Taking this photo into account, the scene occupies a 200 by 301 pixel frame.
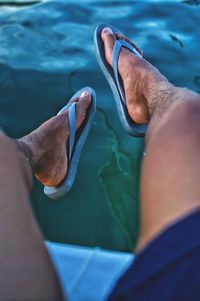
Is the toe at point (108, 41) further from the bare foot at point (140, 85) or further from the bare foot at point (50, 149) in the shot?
the bare foot at point (50, 149)

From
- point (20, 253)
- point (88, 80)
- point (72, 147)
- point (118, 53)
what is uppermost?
point (20, 253)

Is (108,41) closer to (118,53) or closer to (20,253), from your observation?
(118,53)

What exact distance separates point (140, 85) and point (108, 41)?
1.16ft

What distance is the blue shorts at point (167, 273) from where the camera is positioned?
2.38 feet

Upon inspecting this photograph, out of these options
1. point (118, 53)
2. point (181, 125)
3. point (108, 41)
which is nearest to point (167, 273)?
point (181, 125)

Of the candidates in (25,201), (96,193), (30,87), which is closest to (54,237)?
(96,193)

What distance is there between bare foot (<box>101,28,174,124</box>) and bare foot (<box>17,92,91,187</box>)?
214 mm

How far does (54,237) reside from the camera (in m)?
1.63

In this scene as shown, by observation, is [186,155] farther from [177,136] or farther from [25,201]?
[25,201]

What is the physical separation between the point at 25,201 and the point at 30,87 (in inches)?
50.2

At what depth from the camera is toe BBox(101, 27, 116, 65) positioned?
77.5 inches

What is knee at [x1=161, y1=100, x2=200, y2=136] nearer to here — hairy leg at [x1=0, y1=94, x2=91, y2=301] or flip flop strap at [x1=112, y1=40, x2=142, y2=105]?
hairy leg at [x1=0, y1=94, x2=91, y2=301]

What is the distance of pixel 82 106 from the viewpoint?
1844 mm

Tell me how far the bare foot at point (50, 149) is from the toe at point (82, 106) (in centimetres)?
5
